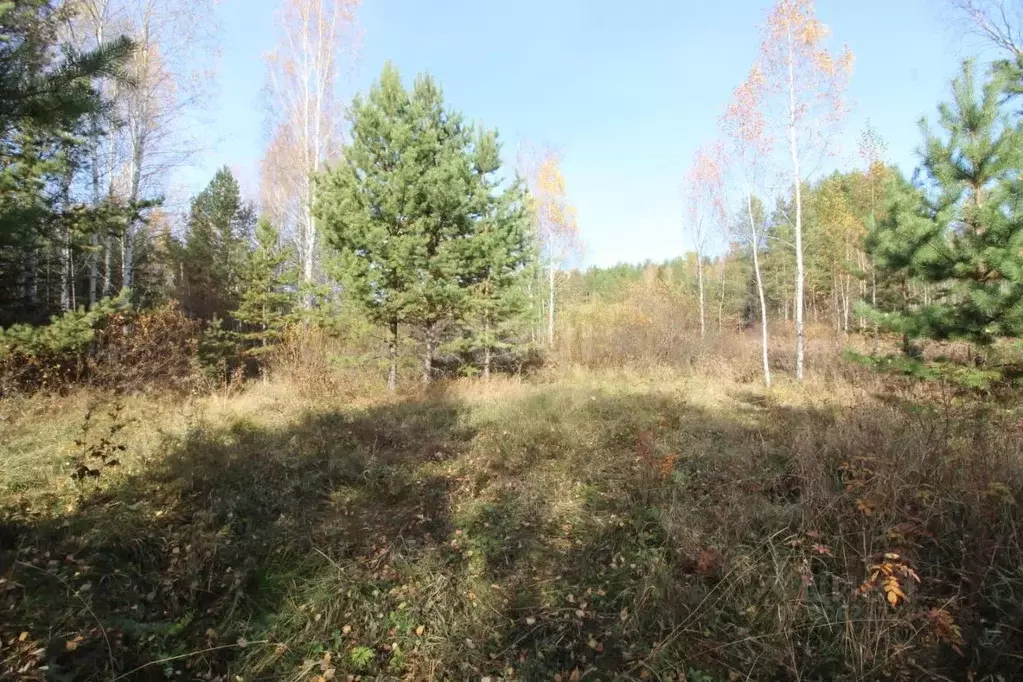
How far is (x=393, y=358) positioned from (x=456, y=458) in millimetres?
5126

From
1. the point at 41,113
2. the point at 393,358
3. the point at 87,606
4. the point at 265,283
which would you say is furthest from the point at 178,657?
the point at 265,283

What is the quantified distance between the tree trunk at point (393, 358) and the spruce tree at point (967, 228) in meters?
9.41

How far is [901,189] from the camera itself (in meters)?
8.59

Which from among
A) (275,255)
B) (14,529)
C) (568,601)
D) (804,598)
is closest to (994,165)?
(804,598)

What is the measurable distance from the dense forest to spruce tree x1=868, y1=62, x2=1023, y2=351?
0.16 feet

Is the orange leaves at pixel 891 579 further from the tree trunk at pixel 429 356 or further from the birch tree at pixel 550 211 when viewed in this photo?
the birch tree at pixel 550 211

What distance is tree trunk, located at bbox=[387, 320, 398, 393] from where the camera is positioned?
34.7 ft

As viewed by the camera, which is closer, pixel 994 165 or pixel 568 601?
pixel 568 601

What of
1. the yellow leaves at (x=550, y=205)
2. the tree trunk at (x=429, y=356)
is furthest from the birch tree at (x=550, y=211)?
the tree trunk at (x=429, y=356)

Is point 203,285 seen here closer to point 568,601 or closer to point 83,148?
point 83,148

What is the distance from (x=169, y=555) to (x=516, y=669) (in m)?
2.60

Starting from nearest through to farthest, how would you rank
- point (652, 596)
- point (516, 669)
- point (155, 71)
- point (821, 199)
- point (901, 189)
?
1. point (516, 669)
2. point (652, 596)
3. point (901, 189)
4. point (155, 71)
5. point (821, 199)

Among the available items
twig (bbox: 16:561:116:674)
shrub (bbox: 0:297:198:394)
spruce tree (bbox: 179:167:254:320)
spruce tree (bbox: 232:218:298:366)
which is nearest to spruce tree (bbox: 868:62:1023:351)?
twig (bbox: 16:561:116:674)

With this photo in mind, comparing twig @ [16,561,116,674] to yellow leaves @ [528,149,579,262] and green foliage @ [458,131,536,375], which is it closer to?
green foliage @ [458,131,536,375]
